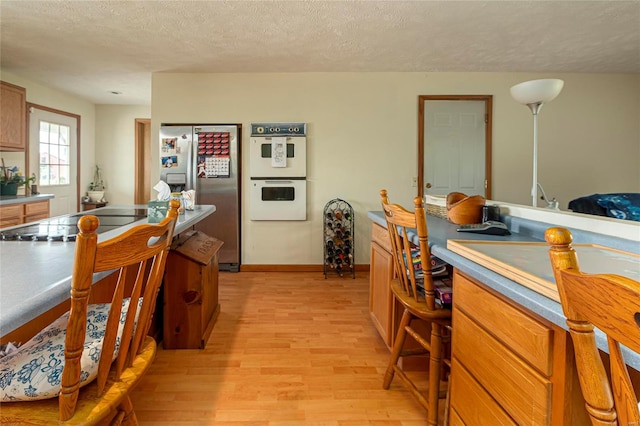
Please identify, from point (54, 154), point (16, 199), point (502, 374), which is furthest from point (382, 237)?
point (54, 154)

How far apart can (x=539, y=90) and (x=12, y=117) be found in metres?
5.13

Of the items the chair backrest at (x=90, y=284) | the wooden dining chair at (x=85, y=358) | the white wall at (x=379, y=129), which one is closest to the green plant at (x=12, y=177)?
the white wall at (x=379, y=129)

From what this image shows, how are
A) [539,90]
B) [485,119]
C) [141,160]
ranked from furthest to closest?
[141,160]
[485,119]
[539,90]

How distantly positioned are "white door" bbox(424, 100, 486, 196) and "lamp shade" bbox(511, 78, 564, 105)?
84.1 inches

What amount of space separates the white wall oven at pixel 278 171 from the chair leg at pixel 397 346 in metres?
2.63

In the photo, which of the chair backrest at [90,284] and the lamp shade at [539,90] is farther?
the lamp shade at [539,90]

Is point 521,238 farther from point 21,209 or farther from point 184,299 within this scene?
point 21,209

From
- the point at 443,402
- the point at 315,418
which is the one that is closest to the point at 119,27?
the point at 315,418

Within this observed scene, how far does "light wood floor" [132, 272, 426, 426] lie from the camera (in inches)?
63.2

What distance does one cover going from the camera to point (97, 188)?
5953mm

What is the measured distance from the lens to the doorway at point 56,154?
191 inches

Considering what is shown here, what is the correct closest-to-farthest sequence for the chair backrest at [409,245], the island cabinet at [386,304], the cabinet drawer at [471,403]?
the cabinet drawer at [471,403]
the chair backrest at [409,245]
the island cabinet at [386,304]

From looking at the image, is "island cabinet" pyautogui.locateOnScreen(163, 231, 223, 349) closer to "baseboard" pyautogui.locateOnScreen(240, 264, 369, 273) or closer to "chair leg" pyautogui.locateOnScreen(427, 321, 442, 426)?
"chair leg" pyautogui.locateOnScreen(427, 321, 442, 426)

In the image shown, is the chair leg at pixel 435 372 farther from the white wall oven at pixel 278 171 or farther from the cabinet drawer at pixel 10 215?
the cabinet drawer at pixel 10 215
